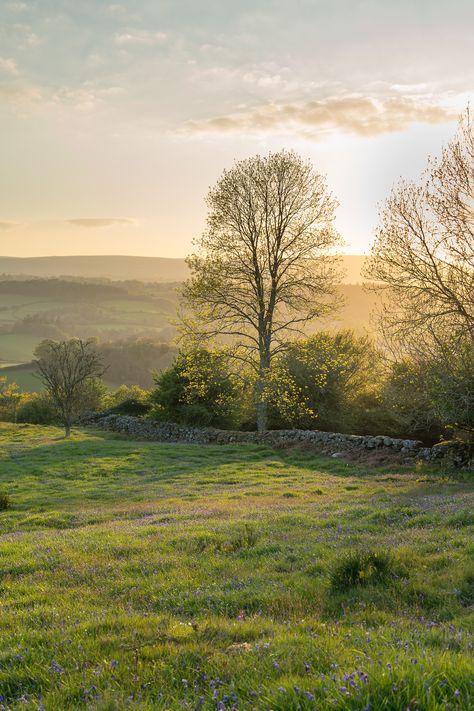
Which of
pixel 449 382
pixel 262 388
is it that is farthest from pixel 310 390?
pixel 449 382

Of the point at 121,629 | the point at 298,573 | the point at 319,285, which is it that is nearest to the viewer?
the point at 121,629

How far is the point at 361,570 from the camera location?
729 centimetres

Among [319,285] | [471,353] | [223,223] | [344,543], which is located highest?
[223,223]

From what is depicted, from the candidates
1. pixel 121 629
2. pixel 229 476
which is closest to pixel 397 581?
pixel 121 629

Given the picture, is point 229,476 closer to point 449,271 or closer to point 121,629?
point 449,271

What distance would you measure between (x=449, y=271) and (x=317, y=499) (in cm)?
1313

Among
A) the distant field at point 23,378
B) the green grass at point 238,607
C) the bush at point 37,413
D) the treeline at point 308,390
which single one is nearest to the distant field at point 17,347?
the distant field at point 23,378

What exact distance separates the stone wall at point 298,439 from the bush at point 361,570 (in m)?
17.8

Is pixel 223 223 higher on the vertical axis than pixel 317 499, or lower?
higher

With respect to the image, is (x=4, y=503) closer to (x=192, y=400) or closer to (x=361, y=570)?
(x=361, y=570)

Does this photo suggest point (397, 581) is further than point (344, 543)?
No

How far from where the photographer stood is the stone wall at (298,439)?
983 inches

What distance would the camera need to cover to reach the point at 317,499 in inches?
669

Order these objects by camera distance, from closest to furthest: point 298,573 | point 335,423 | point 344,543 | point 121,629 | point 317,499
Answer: point 121,629 → point 298,573 → point 344,543 → point 317,499 → point 335,423
